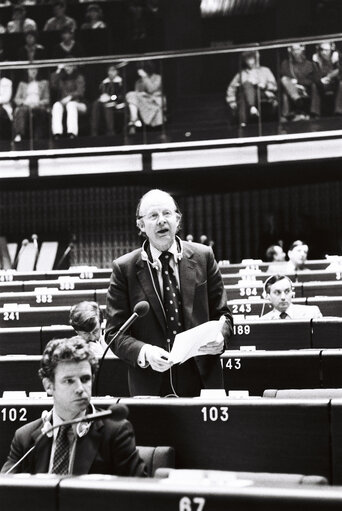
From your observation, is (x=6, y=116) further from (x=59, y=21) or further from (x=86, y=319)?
(x=86, y=319)

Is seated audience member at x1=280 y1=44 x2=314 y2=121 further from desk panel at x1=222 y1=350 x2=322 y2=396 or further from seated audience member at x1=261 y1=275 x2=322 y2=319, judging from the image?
desk panel at x1=222 y1=350 x2=322 y2=396

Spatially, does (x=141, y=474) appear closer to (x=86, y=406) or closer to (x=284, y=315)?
(x=86, y=406)

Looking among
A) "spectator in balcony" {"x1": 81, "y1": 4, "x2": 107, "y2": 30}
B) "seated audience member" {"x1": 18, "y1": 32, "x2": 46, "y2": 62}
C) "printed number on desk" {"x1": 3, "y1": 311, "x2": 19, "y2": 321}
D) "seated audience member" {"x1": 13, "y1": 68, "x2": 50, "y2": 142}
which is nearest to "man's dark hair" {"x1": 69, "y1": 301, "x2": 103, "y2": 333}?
"printed number on desk" {"x1": 3, "y1": 311, "x2": 19, "y2": 321}

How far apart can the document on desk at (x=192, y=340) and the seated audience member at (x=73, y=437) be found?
42 centimetres

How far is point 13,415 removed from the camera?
11.8 feet

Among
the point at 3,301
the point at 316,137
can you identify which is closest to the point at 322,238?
the point at 316,137

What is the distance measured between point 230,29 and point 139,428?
14.8m

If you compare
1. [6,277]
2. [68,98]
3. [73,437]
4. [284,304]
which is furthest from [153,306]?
[68,98]

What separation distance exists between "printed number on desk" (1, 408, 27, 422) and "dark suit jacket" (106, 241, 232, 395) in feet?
1.72

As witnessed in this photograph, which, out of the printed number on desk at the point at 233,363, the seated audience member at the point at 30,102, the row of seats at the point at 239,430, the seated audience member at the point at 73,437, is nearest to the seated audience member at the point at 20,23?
the seated audience member at the point at 30,102

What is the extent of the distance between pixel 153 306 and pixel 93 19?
1303cm

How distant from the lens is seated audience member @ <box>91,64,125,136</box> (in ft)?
43.9

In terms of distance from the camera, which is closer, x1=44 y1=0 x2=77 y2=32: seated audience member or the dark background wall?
the dark background wall

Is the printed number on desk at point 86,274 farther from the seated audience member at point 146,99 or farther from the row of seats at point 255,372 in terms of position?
the row of seats at point 255,372
